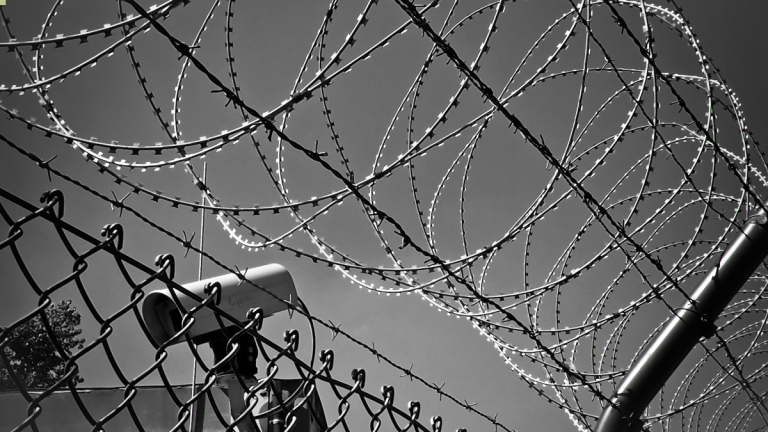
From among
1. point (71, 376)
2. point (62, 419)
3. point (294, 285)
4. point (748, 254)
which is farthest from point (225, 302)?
point (748, 254)

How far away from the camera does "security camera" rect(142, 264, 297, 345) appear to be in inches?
90.4

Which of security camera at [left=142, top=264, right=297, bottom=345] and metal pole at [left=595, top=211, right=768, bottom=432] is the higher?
metal pole at [left=595, top=211, right=768, bottom=432]

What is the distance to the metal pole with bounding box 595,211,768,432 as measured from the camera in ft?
16.3

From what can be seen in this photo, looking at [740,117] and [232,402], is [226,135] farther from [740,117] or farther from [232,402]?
[740,117]

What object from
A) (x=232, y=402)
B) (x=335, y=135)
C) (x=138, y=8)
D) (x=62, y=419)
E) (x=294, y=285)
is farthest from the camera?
(x=335, y=135)

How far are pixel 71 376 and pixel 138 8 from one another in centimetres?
111

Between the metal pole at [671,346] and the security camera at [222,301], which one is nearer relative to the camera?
the security camera at [222,301]

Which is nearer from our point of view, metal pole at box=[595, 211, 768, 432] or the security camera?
the security camera

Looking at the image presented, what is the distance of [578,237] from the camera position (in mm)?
5047

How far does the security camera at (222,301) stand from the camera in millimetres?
2297

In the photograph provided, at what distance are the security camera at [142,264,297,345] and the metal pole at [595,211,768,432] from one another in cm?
331

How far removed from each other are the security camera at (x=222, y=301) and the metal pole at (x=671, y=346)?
3.31m

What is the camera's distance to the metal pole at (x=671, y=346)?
195 inches

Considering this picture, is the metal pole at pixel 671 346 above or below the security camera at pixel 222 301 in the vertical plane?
above
